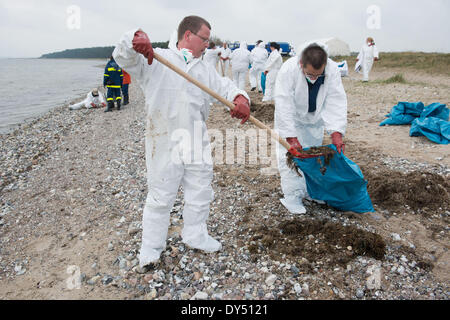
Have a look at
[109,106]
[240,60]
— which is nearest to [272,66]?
[240,60]

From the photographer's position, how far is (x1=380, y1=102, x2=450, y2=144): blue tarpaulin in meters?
5.50

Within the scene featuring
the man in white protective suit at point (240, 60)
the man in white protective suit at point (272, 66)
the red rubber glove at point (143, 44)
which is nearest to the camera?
the red rubber glove at point (143, 44)

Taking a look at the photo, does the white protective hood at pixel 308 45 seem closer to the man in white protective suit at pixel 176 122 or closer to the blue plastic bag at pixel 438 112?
the man in white protective suit at pixel 176 122

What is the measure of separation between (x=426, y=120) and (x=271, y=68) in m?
5.50

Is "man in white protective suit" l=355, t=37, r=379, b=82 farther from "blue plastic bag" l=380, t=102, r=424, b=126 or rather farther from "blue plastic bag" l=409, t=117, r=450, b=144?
"blue plastic bag" l=409, t=117, r=450, b=144

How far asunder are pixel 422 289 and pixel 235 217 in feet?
6.52

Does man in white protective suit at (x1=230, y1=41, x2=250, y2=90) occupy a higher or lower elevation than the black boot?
higher

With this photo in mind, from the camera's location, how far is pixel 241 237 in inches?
126

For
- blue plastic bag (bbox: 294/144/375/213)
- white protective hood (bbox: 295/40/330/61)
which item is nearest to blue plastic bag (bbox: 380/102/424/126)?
blue plastic bag (bbox: 294/144/375/213)

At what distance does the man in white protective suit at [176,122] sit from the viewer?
2373mm

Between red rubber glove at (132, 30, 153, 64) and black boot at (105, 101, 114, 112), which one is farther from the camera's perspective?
black boot at (105, 101, 114, 112)

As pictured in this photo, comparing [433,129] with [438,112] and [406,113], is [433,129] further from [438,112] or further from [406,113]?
[406,113]

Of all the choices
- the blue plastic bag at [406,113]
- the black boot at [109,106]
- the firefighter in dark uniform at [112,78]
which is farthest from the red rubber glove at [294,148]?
the black boot at [109,106]

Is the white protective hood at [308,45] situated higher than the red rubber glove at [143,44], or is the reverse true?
the white protective hood at [308,45]
